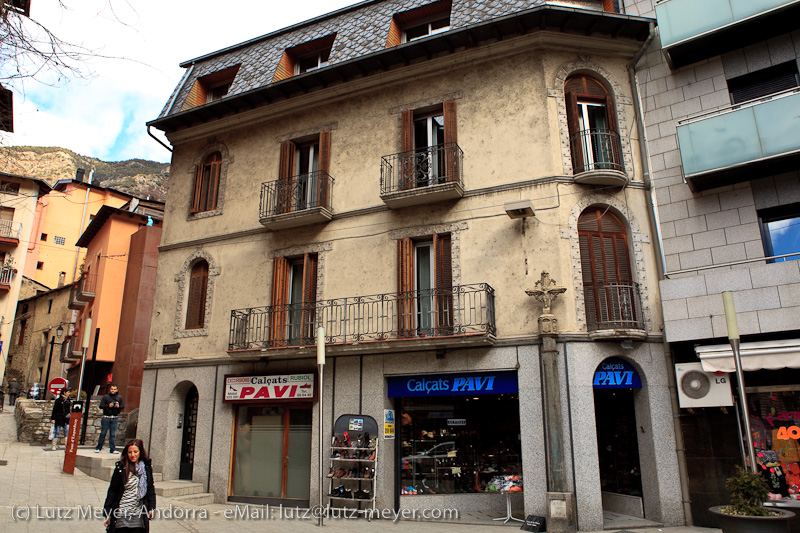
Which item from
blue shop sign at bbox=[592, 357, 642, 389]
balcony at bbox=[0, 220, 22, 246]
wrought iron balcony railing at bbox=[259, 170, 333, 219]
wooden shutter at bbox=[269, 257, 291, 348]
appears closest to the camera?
blue shop sign at bbox=[592, 357, 642, 389]

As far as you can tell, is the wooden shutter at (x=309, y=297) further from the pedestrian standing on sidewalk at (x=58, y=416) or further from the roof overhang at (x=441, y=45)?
the pedestrian standing on sidewalk at (x=58, y=416)

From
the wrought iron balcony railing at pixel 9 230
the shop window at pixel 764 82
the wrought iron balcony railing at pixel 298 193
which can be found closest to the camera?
the shop window at pixel 764 82

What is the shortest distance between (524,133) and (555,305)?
419 centimetres

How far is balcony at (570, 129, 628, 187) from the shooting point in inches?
498

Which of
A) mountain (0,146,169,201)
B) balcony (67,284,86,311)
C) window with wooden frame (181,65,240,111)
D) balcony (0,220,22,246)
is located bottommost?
balcony (67,284,86,311)

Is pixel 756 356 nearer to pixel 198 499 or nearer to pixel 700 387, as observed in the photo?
pixel 700 387

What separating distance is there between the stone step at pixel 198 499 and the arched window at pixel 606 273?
33.3 feet

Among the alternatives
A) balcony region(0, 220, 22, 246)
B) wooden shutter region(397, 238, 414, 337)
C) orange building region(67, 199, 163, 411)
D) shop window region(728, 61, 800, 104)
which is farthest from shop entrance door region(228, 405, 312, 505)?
balcony region(0, 220, 22, 246)

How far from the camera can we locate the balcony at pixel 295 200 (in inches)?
585

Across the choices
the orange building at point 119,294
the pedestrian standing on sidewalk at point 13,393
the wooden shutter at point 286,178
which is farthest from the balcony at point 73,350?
the wooden shutter at point 286,178

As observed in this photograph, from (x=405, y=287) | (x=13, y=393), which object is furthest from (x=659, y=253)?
(x=13, y=393)

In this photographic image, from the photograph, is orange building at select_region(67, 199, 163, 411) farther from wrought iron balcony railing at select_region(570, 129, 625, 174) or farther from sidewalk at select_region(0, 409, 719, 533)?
wrought iron balcony railing at select_region(570, 129, 625, 174)

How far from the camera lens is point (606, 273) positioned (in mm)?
12500

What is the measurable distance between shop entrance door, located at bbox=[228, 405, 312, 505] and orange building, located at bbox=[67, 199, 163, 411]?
12.4 metres
